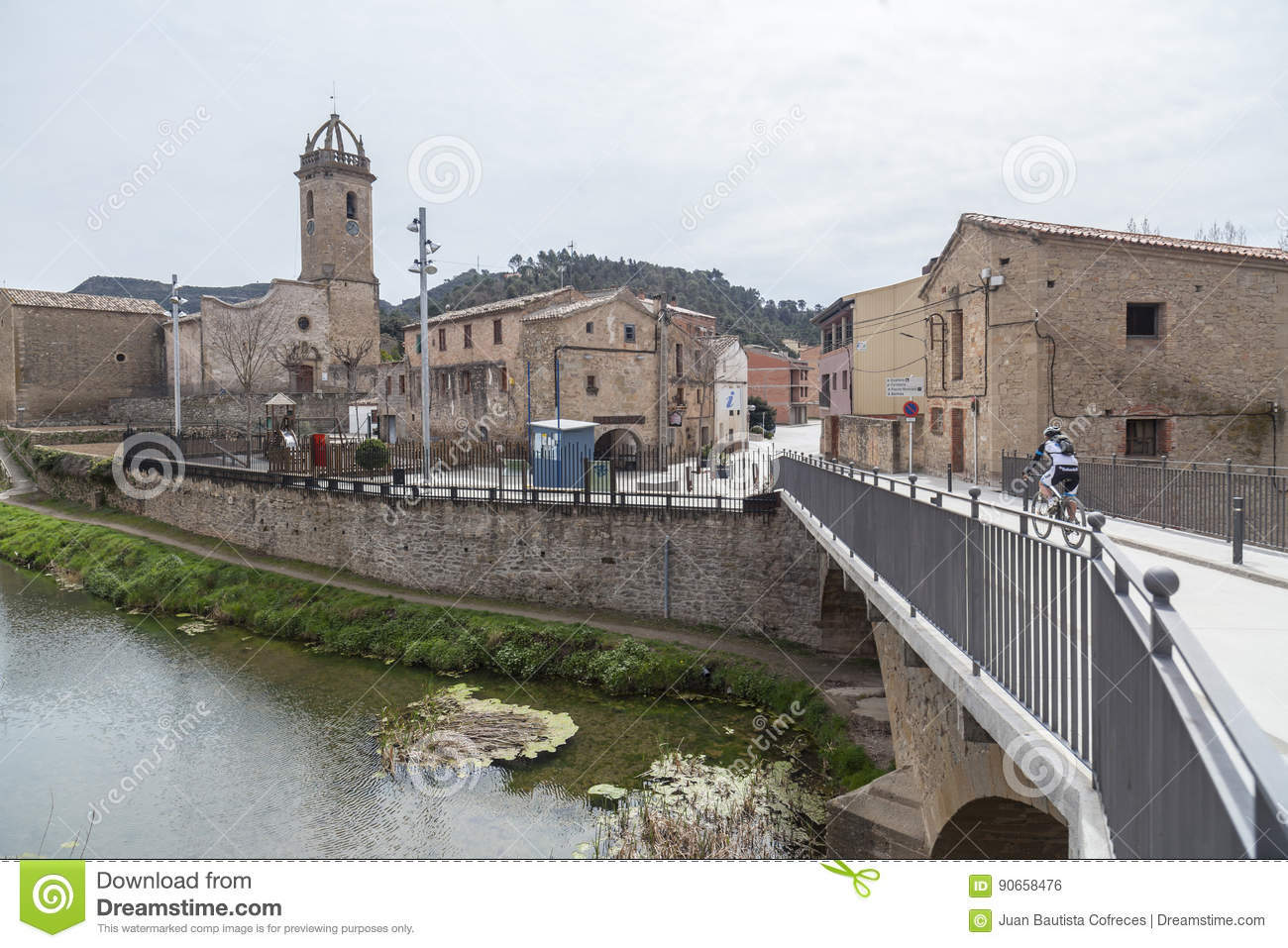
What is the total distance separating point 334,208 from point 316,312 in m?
6.58

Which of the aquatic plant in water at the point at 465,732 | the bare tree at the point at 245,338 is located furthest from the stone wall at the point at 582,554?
the bare tree at the point at 245,338

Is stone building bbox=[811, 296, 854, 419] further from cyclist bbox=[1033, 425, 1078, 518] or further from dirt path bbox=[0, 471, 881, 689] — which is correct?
cyclist bbox=[1033, 425, 1078, 518]

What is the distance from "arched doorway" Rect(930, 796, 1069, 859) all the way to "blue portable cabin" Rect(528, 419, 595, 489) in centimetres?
1652

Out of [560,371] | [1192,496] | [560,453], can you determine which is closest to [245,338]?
[560,371]

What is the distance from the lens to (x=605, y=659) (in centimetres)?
1770

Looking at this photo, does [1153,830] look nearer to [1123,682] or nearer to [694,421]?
[1123,682]

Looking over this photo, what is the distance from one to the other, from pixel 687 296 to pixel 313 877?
78010mm

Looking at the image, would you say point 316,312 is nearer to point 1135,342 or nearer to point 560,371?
point 560,371

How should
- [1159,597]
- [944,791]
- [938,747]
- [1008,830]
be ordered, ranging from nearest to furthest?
1. [1159,597]
2. [1008,830]
3. [944,791]
4. [938,747]

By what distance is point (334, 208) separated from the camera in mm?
48719

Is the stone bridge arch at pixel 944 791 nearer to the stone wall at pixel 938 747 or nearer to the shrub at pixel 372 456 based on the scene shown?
the stone wall at pixel 938 747

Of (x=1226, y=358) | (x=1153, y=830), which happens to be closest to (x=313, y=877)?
(x=1153, y=830)

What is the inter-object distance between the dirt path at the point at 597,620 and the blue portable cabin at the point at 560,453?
400 centimetres

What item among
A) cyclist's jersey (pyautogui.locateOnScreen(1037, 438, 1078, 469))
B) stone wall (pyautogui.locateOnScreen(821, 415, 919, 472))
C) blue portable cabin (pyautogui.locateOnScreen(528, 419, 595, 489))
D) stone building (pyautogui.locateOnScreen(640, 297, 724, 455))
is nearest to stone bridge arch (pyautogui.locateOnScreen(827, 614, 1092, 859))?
cyclist's jersey (pyautogui.locateOnScreen(1037, 438, 1078, 469))
